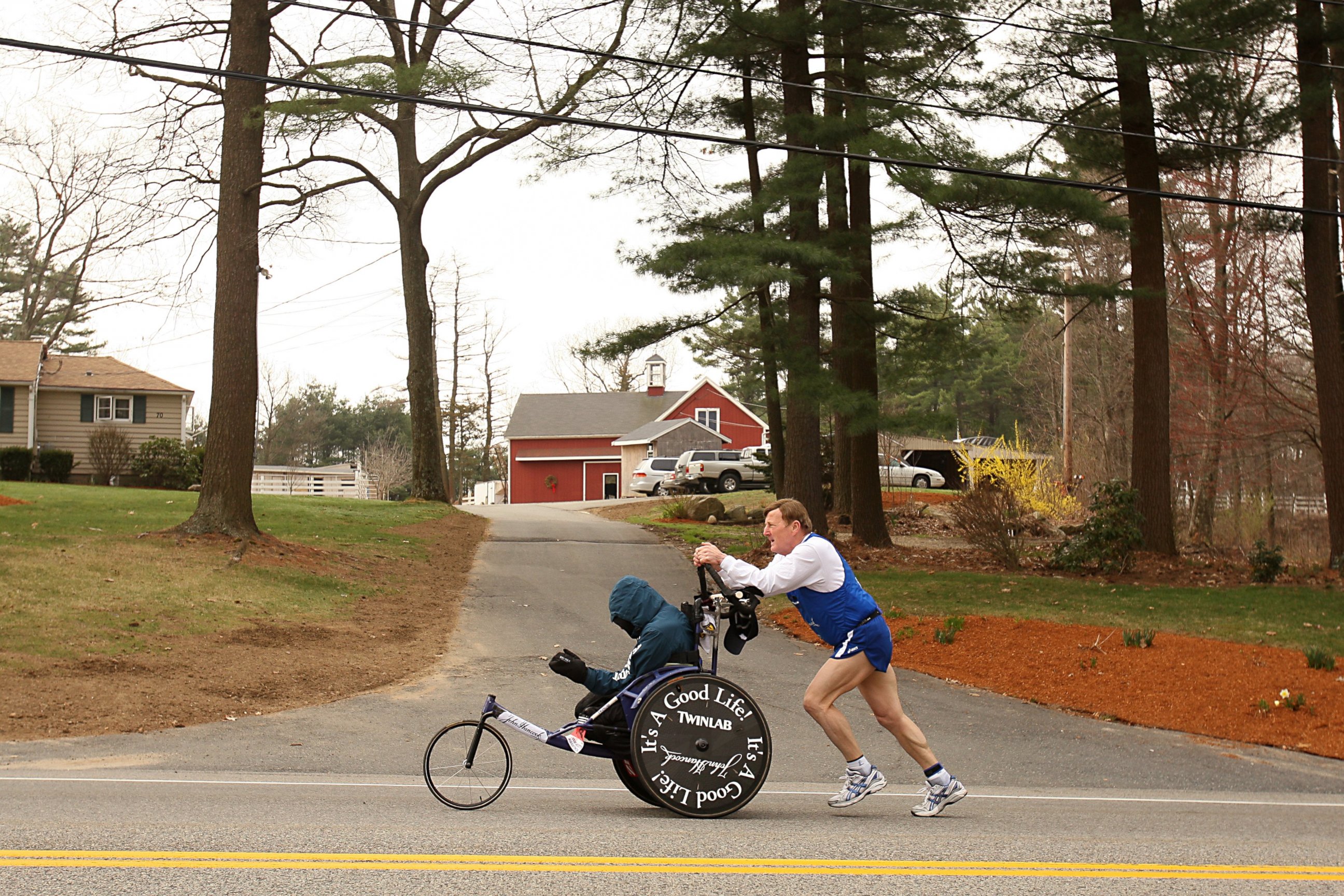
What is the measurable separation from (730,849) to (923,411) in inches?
646

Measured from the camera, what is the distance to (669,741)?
6.64 metres

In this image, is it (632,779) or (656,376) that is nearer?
(632,779)

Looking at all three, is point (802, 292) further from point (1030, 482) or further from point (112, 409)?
point (112, 409)

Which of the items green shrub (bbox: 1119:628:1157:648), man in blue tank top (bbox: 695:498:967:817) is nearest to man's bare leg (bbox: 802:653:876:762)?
man in blue tank top (bbox: 695:498:967:817)

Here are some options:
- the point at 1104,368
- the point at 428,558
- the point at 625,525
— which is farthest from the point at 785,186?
the point at 1104,368

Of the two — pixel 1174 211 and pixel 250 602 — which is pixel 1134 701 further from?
pixel 1174 211

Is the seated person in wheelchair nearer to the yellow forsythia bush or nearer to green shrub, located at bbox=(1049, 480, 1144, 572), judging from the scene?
green shrub, located at bbox=(1049, 480, 1144, 572)

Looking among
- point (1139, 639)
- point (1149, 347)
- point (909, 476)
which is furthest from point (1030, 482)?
point (909, 476)

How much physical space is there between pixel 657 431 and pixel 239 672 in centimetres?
4621

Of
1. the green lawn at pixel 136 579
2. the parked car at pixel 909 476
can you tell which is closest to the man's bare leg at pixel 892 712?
the green lawn at pixel 136 579

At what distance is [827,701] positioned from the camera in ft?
22.9

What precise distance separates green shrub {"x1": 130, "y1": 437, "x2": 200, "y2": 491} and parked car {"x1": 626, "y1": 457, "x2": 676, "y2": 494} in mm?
18538

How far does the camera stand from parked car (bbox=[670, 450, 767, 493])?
45062 millimetres

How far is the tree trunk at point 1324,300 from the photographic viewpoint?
2097 cm
